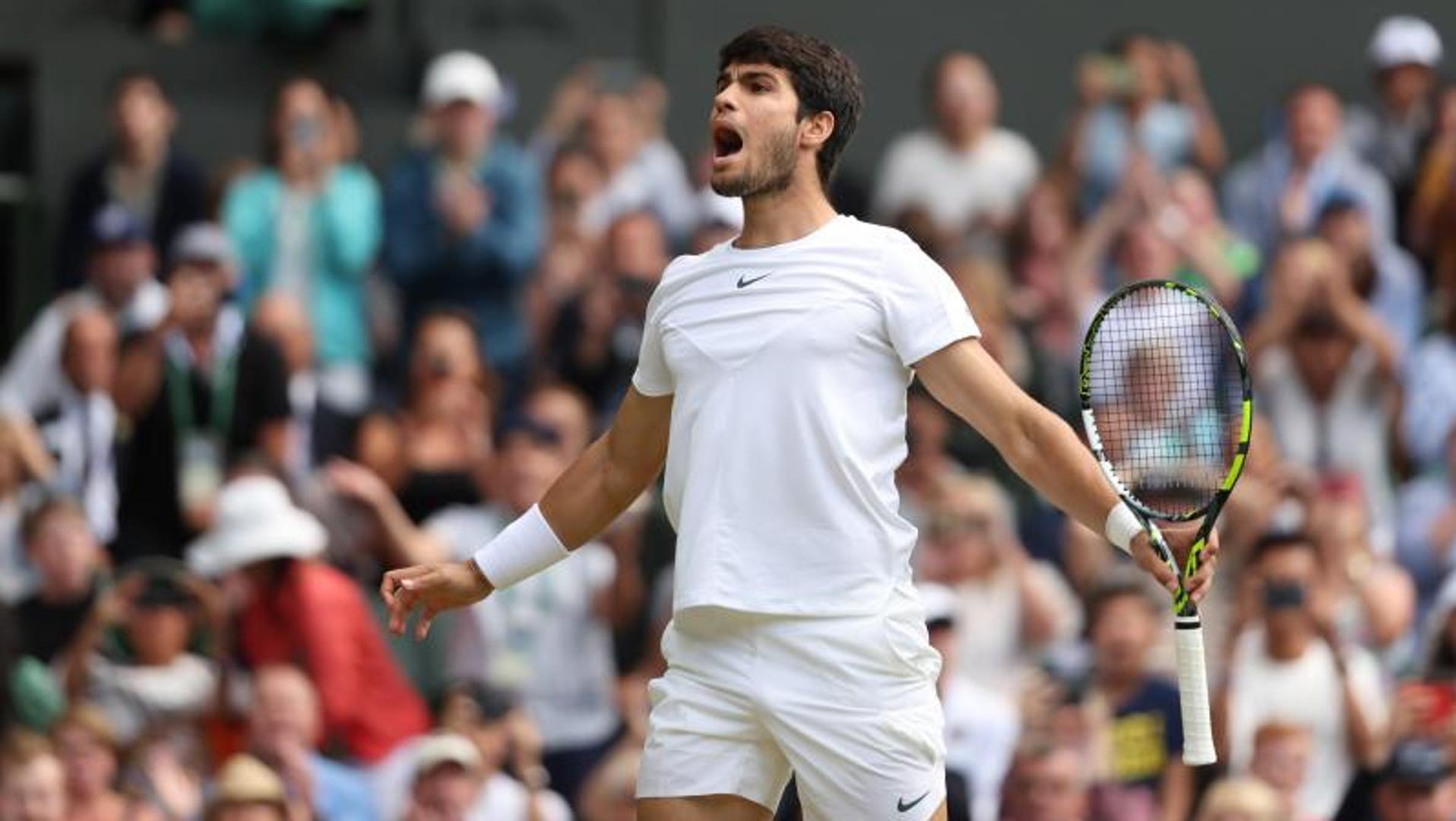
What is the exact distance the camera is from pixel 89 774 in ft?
32.7

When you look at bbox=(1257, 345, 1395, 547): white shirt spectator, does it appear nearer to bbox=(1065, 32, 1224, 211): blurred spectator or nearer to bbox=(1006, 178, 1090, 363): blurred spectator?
bbox=(1006, 178, 1090, 363): blurred spectator

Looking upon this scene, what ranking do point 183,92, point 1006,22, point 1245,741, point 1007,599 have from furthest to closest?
1. point 1006,22
2. point 183,92
3. point 1007,599
4. point 1245,741

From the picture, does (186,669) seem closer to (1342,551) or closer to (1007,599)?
(1007,599)

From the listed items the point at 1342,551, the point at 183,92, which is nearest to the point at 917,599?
the point at 1342,551

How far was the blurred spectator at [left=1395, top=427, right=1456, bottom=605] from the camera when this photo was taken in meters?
11.7

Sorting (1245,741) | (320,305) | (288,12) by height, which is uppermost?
(288,12)

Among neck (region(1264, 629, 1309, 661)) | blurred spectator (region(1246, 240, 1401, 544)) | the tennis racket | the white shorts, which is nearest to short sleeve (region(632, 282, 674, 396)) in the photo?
the white shorts

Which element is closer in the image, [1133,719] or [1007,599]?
[1133,719]

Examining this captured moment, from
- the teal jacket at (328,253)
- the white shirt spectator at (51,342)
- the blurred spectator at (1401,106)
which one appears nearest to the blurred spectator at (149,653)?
the white shirt spectator at (51,342)

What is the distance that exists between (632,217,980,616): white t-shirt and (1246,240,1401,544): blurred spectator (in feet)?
19.2

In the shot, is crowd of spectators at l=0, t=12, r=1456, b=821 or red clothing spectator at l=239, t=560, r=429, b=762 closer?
crowd of spectators at l=0, t=12, r=1456, b=821

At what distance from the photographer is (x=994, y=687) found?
1082 cm

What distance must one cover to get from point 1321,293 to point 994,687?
2.42 m

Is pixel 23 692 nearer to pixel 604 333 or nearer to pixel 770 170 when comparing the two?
pixel 604 333
